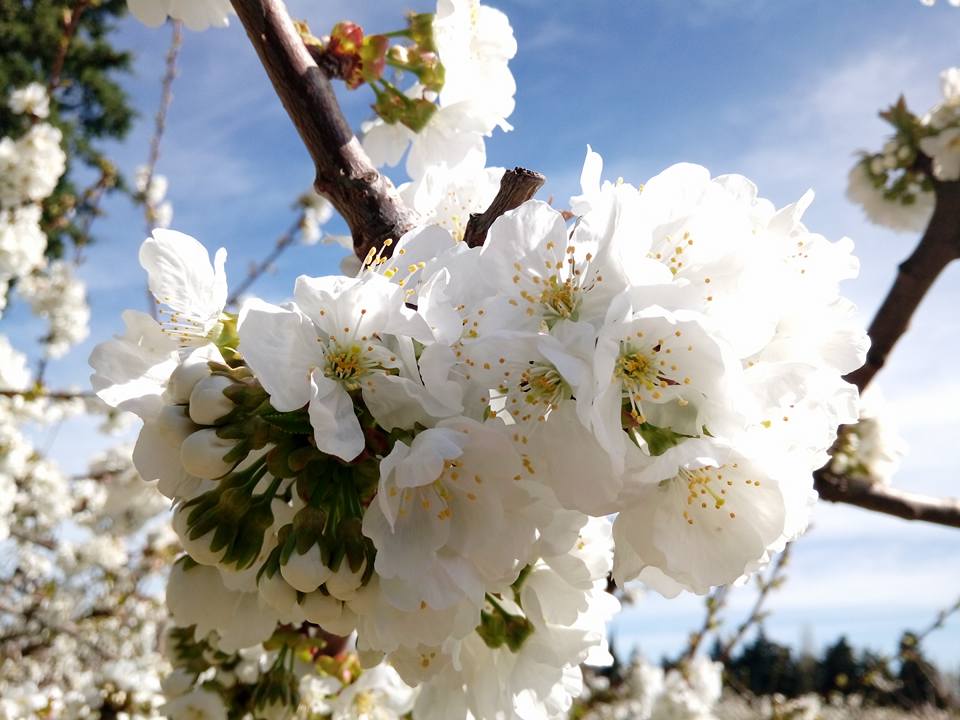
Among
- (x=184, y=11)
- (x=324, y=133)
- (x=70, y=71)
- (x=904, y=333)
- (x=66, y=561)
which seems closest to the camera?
(x=324, y=133)

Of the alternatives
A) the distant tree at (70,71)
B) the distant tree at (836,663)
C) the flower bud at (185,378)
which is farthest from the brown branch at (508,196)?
the distant tree at (836,663)

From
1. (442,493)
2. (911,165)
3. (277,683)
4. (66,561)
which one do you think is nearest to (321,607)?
(442,493)

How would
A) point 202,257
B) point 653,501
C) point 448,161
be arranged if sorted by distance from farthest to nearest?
1. point 448,161
2. point 202,257
3. point 653,501

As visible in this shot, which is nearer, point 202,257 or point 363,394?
point 363,394

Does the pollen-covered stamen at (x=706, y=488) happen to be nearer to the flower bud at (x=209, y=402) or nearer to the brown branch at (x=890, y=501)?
the flower bud at (x=209, y=402)

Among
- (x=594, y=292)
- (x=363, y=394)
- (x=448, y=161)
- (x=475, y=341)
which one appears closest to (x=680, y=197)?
(x=594, y=292)

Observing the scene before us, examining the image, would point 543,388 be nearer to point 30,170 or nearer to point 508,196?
point 508,196

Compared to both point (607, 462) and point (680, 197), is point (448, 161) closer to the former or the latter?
point (680, 197)
